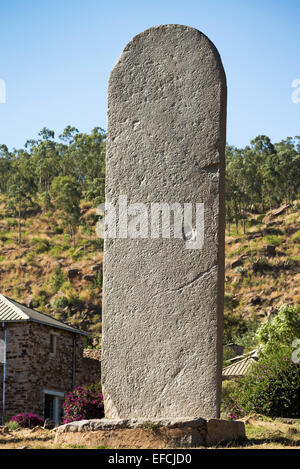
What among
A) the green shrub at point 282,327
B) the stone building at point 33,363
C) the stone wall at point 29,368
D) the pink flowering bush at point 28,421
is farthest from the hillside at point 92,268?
the pink flowering bush at point 28,421

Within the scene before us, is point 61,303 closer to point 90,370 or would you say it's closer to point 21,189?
point 21,189

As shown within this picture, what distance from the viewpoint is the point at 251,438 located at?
24.1 ft

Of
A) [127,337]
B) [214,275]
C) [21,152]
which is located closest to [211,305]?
[214,275]

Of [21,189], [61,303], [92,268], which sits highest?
[21,189]

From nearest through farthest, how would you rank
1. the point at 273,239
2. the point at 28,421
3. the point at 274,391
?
the point at 274,391 → the point at 28,421 → the point at 273,239

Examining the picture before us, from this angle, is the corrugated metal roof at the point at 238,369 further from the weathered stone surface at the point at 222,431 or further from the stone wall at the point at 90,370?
the weathered stone surface at the point at 222,431

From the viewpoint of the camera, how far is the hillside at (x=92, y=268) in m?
48.8

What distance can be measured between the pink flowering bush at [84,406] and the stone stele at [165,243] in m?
6.02

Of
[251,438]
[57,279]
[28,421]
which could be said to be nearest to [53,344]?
[28,421]

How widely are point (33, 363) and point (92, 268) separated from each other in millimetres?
31447

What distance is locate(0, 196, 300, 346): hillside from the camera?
48812mm

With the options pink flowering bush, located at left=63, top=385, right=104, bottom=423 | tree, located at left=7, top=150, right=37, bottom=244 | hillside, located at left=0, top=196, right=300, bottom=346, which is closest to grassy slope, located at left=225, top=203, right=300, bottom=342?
hillside, located at left=0, top=196, right=300, bottom=346

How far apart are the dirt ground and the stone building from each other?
49.6 ft
